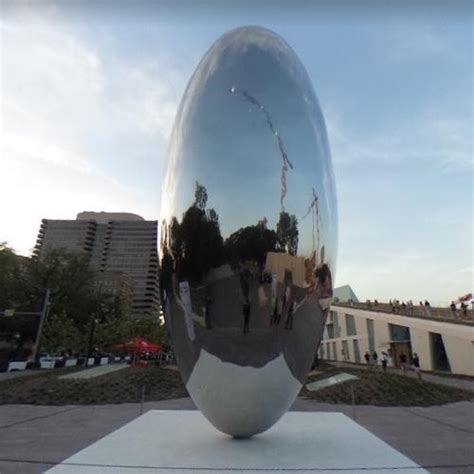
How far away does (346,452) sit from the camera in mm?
6742

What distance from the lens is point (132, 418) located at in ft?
42.6

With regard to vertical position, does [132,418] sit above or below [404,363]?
below

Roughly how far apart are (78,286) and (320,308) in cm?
6911

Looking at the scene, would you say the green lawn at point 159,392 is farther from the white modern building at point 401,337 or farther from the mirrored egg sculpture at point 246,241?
the white modern building at point 401,337

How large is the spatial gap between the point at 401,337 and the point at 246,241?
159 ft

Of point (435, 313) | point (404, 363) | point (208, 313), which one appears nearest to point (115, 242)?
point (435, 313)

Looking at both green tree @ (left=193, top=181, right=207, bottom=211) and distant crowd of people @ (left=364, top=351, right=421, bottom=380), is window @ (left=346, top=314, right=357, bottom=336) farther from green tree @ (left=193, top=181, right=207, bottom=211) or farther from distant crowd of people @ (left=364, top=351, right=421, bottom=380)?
green tree @ (left=193, top=181, right=207, bottom=211)

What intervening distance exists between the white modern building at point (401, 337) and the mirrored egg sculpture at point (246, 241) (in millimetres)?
32940

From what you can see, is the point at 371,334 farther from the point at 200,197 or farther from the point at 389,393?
the point at 200,197

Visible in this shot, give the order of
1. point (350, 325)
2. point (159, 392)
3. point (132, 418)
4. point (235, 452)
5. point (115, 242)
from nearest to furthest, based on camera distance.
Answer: point (235, 452), point (132, 418), point (159, 392), point (350, 325), point (115, 242)

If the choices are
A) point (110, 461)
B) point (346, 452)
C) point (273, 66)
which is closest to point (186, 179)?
point (273, 66)

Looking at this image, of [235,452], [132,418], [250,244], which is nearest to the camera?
[250,244]

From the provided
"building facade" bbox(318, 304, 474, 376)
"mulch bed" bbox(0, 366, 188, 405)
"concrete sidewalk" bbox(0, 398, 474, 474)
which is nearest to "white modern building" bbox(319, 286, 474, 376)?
"building facade" bbox(318, 304, 474, 376)

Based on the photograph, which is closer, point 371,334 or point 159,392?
point 159,392
